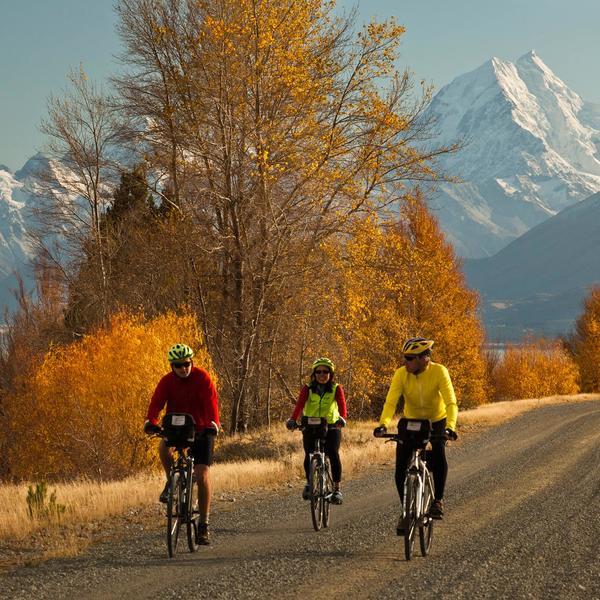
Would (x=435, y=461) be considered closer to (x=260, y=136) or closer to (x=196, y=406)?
(x=196, y=406)

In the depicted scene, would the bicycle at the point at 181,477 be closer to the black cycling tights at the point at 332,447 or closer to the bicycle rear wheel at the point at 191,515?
the bicycle rear wheel at the point at 191,515

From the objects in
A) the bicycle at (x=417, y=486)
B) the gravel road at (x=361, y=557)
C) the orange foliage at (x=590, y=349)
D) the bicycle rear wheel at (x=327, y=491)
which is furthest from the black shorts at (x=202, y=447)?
the orange foliage at (x=590, y=349)

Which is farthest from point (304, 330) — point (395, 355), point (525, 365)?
point (525, 365)

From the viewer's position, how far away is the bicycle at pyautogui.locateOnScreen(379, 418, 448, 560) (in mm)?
8938

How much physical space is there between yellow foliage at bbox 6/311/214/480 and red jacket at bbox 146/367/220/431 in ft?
56.3

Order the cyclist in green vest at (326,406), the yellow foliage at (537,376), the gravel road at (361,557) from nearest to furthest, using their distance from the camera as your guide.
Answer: the gravel road at (361,557)
the cyclist in green vest at (326,406)
the yellow foliage at (537,376)

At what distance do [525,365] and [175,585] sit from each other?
253 ft

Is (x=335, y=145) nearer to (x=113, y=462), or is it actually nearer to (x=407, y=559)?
(x=113, y=462)

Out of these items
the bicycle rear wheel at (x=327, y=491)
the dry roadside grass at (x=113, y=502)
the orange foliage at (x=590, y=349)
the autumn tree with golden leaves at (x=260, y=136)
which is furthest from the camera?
the orange foliage at (x=590, y=349)

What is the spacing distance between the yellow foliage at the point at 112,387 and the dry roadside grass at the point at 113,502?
18.6 feet

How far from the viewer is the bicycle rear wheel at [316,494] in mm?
11133

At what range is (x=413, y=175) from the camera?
83.9 feet

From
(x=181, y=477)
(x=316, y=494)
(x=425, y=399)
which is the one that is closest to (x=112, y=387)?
(x=316, y=494)

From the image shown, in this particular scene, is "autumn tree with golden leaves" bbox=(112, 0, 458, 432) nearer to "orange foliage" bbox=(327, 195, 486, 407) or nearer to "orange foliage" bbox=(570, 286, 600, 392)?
"orange foliage" bbox=(327, 195, 486, 407)
